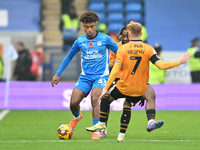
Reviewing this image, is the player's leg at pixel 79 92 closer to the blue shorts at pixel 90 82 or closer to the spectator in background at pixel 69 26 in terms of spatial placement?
the blue shorts at pixel 90 82

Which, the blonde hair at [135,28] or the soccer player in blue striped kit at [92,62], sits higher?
the blonde hair at [135,28]

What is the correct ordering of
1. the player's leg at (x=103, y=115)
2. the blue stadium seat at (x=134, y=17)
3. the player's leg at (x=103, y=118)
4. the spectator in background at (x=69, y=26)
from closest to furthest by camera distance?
the player's leg at (x=103, y=115) → the player's leg at (x=103, y=118) → the spectator in background at (x=69, y=26) → the blue stadium seat at (x=134, y=17)

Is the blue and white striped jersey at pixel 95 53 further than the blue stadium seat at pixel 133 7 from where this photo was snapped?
No

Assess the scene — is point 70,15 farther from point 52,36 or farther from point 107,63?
point 107,63

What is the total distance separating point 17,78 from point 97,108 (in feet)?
30.7

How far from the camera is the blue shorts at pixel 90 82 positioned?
7.18m

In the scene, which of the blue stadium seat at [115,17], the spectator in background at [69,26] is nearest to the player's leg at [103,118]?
the spectator in background at [69,26]

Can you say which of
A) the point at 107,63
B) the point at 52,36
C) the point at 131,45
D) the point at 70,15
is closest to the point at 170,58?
the point at 70,15

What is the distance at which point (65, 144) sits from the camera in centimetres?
614

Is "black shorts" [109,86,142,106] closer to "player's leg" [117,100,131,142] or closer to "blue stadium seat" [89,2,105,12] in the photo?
"player's leg" [117,100,131,142]

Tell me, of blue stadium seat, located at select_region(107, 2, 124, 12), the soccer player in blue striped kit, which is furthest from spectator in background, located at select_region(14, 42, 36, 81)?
the soccer player in blue striped kit

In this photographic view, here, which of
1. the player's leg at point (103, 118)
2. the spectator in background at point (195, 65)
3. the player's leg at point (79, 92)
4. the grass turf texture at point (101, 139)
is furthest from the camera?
the spectator in background at point (195, 65)

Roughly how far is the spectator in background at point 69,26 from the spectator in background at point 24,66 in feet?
9.07

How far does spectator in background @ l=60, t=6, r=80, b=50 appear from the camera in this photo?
18194 millimetres
